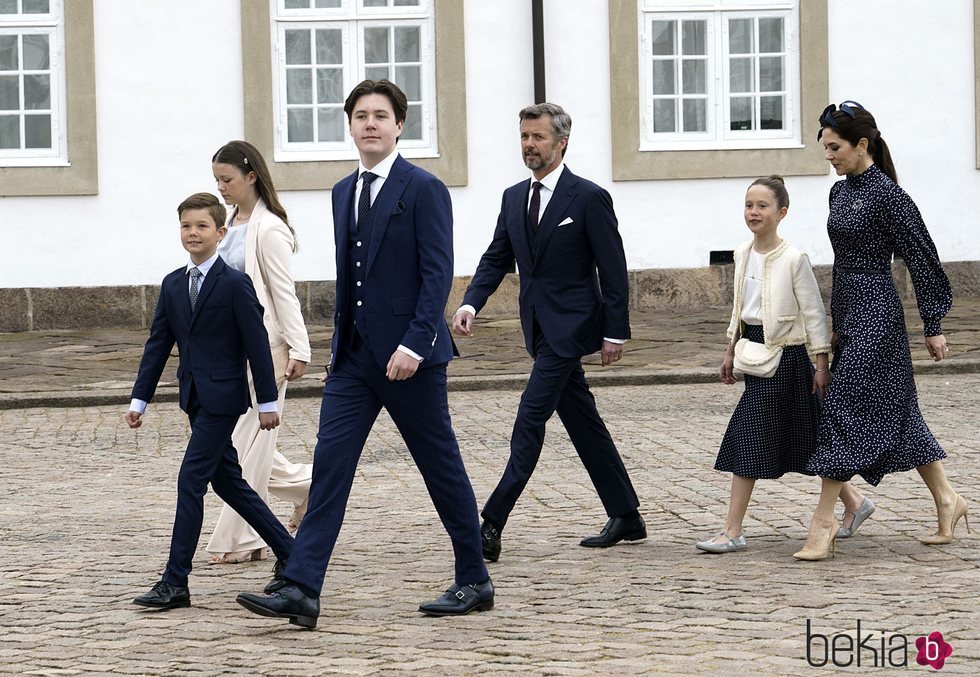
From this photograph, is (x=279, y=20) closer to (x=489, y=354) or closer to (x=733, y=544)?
(x=489, y=354)

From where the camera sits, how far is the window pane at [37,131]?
58.2 feet

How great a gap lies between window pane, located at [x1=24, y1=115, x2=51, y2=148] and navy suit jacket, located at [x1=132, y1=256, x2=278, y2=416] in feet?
39.9

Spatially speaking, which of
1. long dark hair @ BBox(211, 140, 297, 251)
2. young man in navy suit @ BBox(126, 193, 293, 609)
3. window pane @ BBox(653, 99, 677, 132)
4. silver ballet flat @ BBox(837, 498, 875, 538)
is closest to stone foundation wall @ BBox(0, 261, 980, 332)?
window pane @ BBox(653, 99, 677, 132)

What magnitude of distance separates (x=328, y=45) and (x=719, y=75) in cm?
415

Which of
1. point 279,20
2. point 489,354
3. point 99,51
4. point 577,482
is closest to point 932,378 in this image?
point 489,354

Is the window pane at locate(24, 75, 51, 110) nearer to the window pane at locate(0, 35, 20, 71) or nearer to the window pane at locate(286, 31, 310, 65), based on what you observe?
the window pane at locate(0, 35, 20, 71)

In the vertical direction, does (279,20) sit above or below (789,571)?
above

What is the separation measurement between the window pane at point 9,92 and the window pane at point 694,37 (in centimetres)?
699

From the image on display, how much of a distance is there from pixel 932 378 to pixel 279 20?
805cm

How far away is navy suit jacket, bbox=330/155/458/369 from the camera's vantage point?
5.64 meters

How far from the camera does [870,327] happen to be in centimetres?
658

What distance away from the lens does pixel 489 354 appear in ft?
48.2

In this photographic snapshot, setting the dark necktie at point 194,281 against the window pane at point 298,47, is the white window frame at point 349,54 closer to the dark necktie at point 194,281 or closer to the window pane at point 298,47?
the window pane at point 298,47

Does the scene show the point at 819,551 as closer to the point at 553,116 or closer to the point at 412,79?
the point at 553,116
